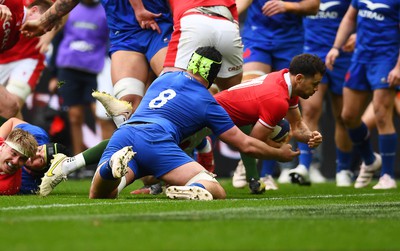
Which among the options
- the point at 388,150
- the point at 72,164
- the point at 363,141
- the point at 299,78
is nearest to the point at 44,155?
the point at 72,164

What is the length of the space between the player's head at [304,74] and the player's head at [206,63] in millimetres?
851

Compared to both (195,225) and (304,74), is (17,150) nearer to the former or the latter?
(304,74)

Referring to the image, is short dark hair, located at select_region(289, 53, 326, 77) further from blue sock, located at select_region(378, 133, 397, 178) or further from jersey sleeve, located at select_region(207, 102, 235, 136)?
blue sock, located at select_region(378, 133, 397, 178)

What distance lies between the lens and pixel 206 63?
7.72 metres

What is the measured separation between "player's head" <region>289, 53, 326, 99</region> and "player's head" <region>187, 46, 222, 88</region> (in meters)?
0.85

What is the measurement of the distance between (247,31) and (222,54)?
8.18 ft

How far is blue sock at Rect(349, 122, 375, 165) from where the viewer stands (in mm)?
11289

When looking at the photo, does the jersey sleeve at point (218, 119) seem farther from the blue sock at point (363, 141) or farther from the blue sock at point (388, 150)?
the blue sock at point (363, 141)

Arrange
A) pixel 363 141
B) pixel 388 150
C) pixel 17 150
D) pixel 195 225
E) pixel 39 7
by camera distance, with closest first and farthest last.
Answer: pixel 195 225, pixel 17 150, pixel 39 7, pixel 388 150, pixel 363 141

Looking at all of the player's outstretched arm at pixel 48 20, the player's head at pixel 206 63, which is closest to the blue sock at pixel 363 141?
the player's head at pixel 206 63

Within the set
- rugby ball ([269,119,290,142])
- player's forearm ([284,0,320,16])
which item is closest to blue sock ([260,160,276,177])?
player's forearm ([284,0,320,16])

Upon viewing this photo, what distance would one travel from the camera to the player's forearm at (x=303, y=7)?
10.3 metres

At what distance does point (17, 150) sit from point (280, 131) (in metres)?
2.36

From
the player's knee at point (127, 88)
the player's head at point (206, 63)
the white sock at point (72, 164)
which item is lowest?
the white sock at point (72, 164)
